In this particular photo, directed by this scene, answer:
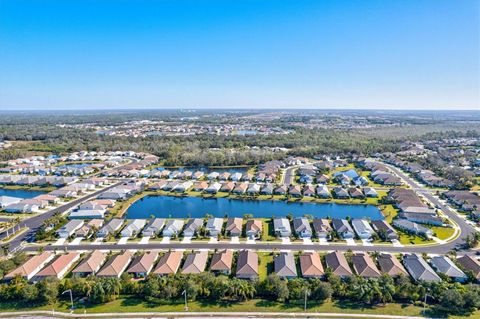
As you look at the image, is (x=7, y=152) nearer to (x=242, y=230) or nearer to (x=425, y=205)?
(x=242, y=230)

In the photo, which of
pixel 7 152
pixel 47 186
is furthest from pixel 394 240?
pixel 7 152

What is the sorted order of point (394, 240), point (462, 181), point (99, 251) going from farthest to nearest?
point (462, 181) < point (394, 240) < point (99, 251)

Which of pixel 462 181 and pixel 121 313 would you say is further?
pixel 462 181

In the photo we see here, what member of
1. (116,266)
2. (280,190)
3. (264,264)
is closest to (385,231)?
(264,264)

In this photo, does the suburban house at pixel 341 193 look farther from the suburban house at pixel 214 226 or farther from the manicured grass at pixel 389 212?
the suburban house at pixel 214 226

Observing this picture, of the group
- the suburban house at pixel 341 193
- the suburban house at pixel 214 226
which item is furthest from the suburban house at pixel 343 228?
the suburban house at pixel 214 226

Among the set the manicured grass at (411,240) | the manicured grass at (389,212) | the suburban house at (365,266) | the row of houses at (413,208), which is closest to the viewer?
the suburban house at (365,266)

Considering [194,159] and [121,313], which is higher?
[194,159]

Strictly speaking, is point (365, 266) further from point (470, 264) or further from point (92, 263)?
point (92, 263)
